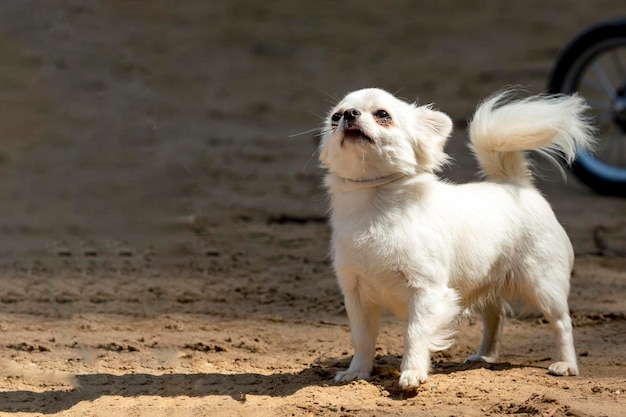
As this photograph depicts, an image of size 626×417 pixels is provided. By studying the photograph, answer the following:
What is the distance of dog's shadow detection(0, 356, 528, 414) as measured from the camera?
14.3 feet

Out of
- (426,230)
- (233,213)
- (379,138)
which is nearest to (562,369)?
(426,230)

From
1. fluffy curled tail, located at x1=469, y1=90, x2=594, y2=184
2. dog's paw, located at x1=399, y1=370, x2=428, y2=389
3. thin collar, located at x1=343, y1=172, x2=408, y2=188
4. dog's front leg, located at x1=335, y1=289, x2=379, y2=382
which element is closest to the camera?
dog's paw, located at x1=399, y1=370, x2=428, y2=389

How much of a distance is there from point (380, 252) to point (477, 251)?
0.53 m

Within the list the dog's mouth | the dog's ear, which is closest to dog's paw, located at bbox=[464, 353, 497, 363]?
the dog's ear

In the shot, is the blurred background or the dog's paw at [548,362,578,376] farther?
the blurred background

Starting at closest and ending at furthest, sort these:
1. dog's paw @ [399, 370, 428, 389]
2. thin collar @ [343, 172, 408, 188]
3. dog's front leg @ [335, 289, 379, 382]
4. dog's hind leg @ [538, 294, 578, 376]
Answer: dog's paw @ [399, 370, 428, 389]
thin collar @ [343, 172, 408, 188]
dog's front leg @ [335, 289, 379, 382]
dog's hind leg @ [538, 294, 578, 376]

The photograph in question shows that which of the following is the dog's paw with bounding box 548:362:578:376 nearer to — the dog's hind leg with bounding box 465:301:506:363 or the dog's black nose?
the dog's hind leg with bounding box 465:301:506:363

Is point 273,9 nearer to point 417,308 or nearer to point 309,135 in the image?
point 309,135

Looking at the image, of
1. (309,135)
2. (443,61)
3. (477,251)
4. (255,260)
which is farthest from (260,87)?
(477,251)

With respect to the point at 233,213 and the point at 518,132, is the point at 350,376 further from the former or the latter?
the point at 233,213

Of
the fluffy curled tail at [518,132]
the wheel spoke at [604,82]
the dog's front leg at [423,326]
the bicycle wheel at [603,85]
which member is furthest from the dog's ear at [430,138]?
the wheel spoke at [604,82]

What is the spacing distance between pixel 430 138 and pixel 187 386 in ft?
5.30

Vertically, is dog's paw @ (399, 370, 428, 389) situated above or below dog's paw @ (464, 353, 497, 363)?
above

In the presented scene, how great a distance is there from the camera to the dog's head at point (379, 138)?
4266mm
